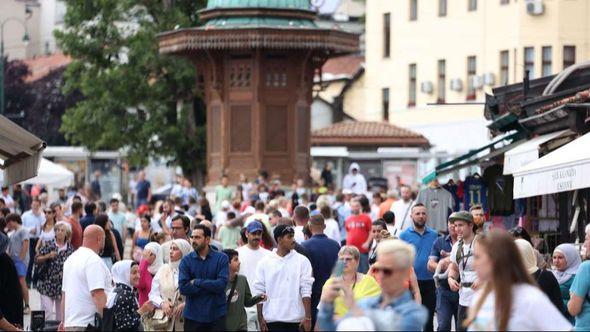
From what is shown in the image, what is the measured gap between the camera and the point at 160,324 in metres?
18.0

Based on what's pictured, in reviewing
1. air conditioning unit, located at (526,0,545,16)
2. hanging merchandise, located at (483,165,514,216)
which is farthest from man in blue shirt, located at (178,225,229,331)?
air conditioning unit, located at (526,0,545,16)

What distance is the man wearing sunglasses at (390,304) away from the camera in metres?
10.5

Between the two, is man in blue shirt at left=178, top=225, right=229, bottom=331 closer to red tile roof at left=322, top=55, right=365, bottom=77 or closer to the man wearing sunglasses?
the man wearing sunglasses

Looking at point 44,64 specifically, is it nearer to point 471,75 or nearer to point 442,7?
point 442,7

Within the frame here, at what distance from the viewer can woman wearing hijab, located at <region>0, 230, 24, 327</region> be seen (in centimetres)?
1945

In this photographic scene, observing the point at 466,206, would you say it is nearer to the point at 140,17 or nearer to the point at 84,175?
the point at 140,17

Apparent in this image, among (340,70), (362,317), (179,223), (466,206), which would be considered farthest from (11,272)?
(340,70)

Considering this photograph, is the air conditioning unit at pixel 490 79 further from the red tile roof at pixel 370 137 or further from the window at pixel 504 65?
the red tile roof at pixel 370 137

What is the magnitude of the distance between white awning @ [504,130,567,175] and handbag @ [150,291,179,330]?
26.9ft

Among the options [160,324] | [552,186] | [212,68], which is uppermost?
[212,68]

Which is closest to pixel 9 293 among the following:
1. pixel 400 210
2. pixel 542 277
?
pixel 542 277

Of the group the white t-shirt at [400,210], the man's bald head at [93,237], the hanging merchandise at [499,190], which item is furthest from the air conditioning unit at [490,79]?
the man's bald head at [93,237]

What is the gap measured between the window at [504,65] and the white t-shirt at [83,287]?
50.2 metres

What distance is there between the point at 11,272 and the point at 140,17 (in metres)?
34.8
